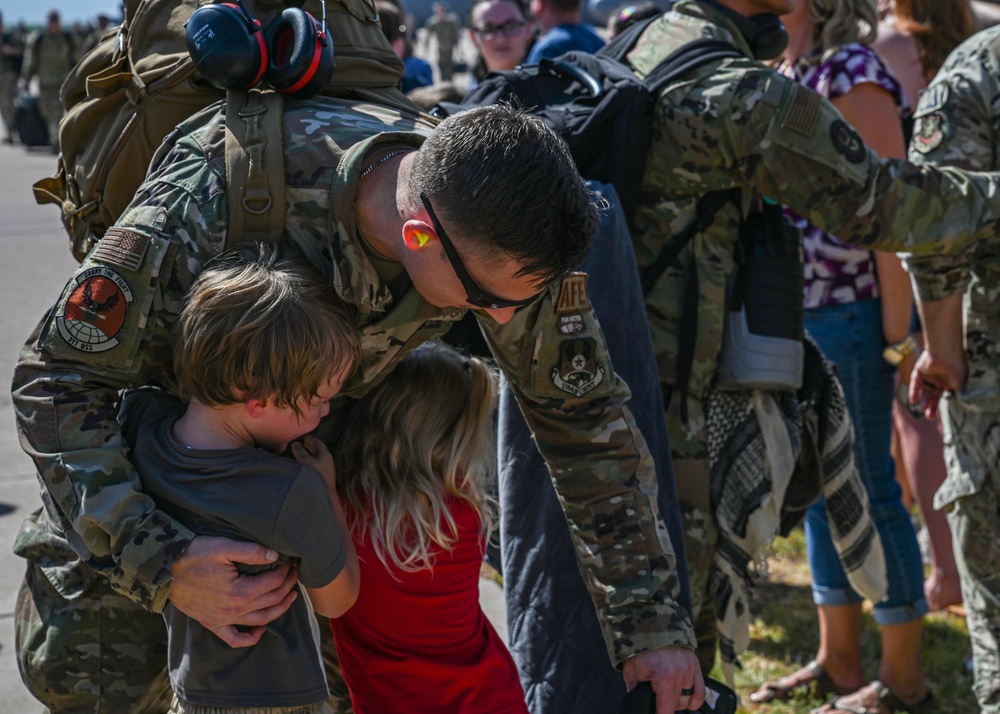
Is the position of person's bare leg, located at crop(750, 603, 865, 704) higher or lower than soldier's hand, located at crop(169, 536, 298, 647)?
lower

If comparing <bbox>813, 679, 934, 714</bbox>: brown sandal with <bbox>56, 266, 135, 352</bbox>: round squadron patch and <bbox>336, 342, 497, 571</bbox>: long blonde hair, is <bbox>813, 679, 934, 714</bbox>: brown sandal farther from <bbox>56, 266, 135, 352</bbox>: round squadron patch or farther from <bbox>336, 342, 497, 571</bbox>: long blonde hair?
<bbox>56, 266, 135, 352</bbox>: round squadron patch

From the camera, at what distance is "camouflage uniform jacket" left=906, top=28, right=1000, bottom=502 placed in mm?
2797

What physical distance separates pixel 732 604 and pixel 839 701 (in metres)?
1.08

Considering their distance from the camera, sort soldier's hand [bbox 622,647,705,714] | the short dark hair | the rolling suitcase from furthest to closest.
Result: 1. the rolling suitcase
2. soldier's hand [bbox 622,647,705,714]
3. the short dark hair

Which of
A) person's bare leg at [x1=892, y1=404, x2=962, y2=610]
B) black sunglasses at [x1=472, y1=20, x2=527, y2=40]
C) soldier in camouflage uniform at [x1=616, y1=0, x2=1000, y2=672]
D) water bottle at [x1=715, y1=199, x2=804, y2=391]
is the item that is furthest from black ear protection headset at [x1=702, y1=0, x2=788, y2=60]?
black sunglasses at [x1=472, y1=20, x2=527, y2=40]

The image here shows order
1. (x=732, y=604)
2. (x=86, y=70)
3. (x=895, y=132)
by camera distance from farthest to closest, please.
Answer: (x=895, y=132), (x=732, y=604), (x=86, y=70)

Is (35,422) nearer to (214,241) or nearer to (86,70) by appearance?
(214,241)

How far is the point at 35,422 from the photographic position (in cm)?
171

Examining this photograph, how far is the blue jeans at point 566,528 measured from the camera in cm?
241

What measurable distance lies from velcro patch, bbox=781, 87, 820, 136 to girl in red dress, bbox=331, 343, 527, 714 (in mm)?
871

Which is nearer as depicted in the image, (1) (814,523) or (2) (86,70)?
(2) (86,70)

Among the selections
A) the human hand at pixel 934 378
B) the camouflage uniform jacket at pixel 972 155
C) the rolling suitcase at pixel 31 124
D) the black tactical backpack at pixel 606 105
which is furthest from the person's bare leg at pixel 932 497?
the rolling suitcase at pixel 31 124

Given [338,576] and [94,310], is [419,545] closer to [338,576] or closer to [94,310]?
[338,576]

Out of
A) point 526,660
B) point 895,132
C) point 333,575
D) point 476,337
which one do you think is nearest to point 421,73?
point 895,132
